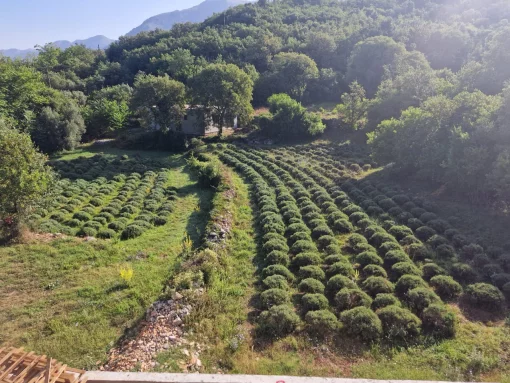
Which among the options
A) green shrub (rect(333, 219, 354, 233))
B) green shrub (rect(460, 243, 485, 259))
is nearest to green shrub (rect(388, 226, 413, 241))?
green shrub (rect(333, 219, 354, 233))

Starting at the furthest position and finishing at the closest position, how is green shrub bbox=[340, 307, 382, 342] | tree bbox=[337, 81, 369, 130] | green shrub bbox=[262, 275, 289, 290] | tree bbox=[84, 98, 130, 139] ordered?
tree bbox=[84, 98, 130, 139]
tree bbox=[337, 81, 369, 130]
green shrub bbox=[262, 275, 289, 290]
green shrub bbox=[340, 307, 382, 342]

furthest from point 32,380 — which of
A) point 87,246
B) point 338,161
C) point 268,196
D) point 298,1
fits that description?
point 298,1

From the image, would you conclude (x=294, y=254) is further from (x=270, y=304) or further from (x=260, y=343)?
(x=260, y=343)

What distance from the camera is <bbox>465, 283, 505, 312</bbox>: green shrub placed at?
12.6 m

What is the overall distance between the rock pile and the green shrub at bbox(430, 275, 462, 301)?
10207 millimetres

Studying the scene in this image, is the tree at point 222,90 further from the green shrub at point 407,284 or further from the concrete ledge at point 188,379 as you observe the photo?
the concrete ledge at point 188,379

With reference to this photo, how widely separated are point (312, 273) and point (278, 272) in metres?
1.53

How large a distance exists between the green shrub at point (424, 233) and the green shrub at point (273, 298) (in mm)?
10177

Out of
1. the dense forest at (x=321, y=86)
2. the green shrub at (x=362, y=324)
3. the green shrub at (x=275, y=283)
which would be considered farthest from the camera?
the dense forest at (x=321, y=86)

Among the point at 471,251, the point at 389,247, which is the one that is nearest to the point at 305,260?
the point at 389,247

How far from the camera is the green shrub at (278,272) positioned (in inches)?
575

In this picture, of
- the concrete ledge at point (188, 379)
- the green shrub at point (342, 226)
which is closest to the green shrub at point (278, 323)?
the concrete ledge at point (188, 379)

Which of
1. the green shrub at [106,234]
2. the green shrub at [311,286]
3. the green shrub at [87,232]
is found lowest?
the green shrub at [311,286]

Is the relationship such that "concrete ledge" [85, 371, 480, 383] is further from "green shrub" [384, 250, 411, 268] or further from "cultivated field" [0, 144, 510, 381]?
"green shrub" [384, 250, 411, 268]
